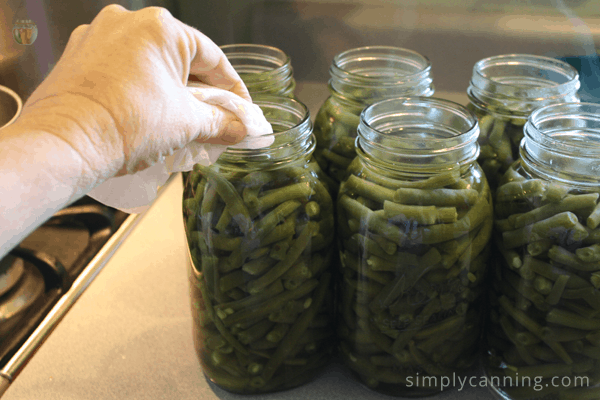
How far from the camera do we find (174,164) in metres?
0.48

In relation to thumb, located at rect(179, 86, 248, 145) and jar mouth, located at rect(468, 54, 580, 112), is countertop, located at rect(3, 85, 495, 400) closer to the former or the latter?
jar mouth, located at rect(468, 54, 580, 112)

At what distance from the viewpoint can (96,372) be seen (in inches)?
25.7

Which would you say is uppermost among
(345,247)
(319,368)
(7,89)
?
(7,89)

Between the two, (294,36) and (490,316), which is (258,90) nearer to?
(294,36)

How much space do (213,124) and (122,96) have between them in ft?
0.33

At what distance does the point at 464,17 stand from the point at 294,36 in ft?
0.92

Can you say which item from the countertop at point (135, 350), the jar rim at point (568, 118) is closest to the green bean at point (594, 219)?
the jar rim at point (568, 118)

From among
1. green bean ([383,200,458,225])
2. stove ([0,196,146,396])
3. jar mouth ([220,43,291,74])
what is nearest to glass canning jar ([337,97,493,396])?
green bean ([383,200,458,225])

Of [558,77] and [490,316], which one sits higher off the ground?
[558,77]

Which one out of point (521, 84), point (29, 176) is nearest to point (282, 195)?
point (29, 176)

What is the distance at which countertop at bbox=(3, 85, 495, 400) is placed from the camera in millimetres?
624

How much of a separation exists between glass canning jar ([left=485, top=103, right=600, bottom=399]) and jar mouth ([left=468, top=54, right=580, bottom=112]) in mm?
55

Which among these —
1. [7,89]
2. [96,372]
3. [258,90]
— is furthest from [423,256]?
[7,89]

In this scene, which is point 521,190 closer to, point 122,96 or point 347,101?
point 347,101
